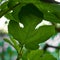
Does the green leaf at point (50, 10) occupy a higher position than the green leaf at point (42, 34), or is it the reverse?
the green leaf at point (50, 10)

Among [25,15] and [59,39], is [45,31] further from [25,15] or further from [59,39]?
[59,39]

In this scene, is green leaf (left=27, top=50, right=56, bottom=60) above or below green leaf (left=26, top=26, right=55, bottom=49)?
below

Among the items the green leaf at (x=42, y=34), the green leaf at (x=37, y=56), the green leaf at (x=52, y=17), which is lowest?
the green leaf at (x=37, y=56)

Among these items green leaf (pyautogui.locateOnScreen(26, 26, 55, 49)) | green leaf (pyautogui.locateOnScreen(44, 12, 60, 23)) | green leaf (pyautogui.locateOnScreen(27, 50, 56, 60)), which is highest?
green leaf (pyautogui.locateOnScreen(44, 12, 60, 23))

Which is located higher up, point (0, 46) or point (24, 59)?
point (24, 59)

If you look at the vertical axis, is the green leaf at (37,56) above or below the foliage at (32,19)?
below

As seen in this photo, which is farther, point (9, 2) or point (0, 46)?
point (0, 46)

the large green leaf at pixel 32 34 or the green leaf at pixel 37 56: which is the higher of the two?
the large green leaf at pixel 32 34

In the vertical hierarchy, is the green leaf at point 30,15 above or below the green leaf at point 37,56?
above

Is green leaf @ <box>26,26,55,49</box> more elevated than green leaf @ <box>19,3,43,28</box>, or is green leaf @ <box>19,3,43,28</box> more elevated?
green leaf @ <box>19,3,43,28</box>

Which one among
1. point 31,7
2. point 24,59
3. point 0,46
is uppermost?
point 31,7

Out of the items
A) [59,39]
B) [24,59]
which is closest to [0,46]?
[59,39]
